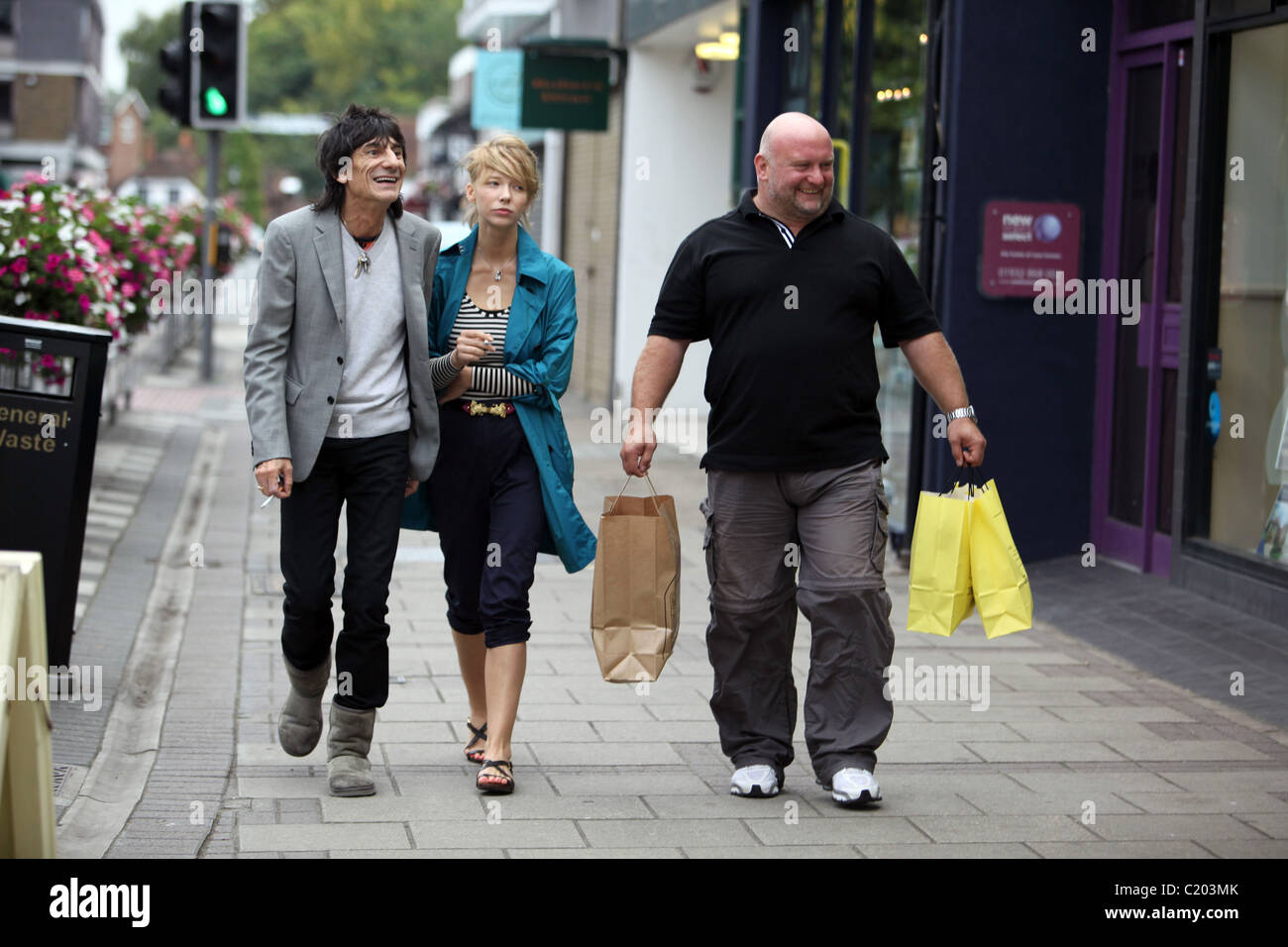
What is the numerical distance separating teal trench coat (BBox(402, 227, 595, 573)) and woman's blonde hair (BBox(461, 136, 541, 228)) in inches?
7.1

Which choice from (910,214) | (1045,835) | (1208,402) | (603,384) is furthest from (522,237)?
(603,384)

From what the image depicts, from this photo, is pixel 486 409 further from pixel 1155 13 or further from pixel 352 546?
pixel 1155 13

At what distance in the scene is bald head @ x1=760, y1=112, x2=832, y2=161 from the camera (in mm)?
4922

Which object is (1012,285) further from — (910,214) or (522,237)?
(522,237)

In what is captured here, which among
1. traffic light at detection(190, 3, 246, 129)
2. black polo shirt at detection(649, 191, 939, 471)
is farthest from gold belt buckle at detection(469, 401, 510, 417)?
traffic light at detection(190, 3, 246, 129)

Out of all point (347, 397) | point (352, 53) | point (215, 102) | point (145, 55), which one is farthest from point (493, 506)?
point (145, 55)

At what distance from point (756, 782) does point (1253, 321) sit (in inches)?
159

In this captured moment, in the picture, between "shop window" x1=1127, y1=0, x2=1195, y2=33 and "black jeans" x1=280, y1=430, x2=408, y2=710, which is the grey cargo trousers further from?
"shop window" x1=1127, y1=0, x2=1195, y2=33

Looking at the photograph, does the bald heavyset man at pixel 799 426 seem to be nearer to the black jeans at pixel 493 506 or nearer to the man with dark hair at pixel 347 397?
the black jeans at pixel 493 506

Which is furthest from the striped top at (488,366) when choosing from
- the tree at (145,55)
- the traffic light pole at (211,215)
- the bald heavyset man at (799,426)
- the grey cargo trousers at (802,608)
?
the tree at (145,55)

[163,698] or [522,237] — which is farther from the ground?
[522,237]
